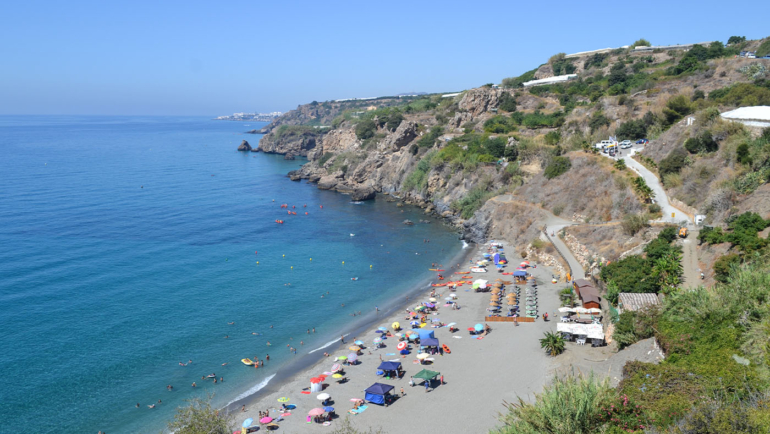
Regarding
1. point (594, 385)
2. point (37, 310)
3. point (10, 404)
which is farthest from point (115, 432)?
point (594, 385)

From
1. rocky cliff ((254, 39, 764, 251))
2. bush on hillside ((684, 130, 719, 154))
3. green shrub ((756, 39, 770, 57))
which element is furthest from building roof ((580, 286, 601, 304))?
green shrub ((756, 39, 770, 57))

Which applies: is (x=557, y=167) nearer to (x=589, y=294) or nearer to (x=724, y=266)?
(x=589, y=294)

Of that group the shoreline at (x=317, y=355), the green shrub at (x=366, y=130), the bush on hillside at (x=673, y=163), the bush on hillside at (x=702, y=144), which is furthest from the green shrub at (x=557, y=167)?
the green shrub at (x=366, y=130)

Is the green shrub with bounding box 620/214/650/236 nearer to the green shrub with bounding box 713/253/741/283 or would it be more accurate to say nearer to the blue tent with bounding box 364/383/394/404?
the green shrub with bounding box 713/253/741/283

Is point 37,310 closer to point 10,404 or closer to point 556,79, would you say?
point 10,404

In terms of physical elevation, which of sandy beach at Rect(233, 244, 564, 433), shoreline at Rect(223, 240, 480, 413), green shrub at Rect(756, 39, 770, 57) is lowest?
shoreline at Rect(223, 240, 480, 413)

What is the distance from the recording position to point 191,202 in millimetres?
79812

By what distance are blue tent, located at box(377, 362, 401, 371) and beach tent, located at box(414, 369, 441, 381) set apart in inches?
79.2

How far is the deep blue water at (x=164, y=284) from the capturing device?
29500mm

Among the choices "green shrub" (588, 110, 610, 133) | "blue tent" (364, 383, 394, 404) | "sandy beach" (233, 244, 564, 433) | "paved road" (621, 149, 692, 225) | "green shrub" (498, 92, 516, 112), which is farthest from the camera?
"green shrub" (498, 92, 516, 112)

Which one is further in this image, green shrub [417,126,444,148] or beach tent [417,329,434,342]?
green shrub [417,126,444,148]

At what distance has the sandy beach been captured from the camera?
81.8 feet

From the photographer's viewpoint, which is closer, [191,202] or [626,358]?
[626,358]

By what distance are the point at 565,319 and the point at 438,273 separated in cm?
1749
